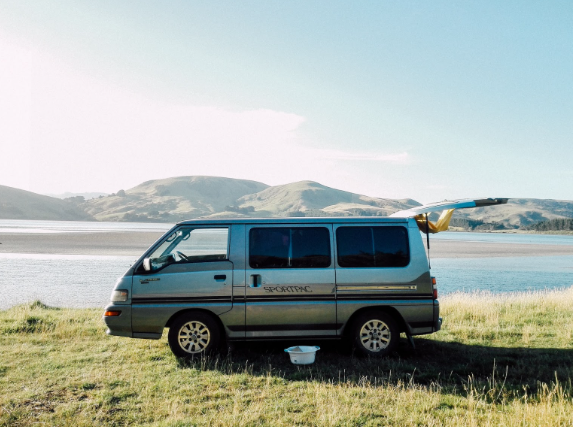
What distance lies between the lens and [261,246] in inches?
305

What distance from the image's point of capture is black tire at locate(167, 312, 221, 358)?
7676 millimetres

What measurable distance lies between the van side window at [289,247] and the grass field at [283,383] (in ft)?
5.25

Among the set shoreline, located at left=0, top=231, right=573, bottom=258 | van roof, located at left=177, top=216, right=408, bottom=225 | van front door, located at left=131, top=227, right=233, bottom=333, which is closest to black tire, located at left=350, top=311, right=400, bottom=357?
van roof, located at left=177, top=216, right=408, bottom=225

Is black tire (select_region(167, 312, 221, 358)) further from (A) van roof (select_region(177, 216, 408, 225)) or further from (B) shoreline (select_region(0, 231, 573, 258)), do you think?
(B) shoreline (select_region(0, 231, 573, 258))

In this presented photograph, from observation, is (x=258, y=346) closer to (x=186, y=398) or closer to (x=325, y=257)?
(x=325, y=257)

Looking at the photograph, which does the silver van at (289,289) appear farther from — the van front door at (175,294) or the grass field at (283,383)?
the grass field at (283,383)

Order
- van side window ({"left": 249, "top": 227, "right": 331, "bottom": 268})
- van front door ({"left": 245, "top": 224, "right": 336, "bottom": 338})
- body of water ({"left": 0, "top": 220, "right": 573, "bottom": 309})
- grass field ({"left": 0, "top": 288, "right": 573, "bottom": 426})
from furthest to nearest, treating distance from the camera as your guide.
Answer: body of water ({"left": 0, "top": 220, "right": 573, "bottom": 309})
van side window ({"left": 249, "top": 227, "right": 331, "bottom": 268})
van front door ({"left": 245, "top": 224, "right": 336, "bottom": 338})
grass field ({"left": 0, "top": 288, "right": 573, "bottom": 426})

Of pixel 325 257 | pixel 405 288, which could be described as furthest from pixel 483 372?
pixel 325 257

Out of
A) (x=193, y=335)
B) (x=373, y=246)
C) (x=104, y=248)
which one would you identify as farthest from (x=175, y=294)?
(x=104, y=248)

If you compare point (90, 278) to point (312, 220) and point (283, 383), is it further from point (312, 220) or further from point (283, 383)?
point (283, 383)

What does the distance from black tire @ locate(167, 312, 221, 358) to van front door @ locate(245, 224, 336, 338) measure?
61 cm

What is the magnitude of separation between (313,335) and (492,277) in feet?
87.5

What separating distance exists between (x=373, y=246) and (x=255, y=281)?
202 centimetres

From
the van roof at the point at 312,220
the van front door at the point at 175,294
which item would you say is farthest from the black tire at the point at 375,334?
the van front door at the point at 175,294
